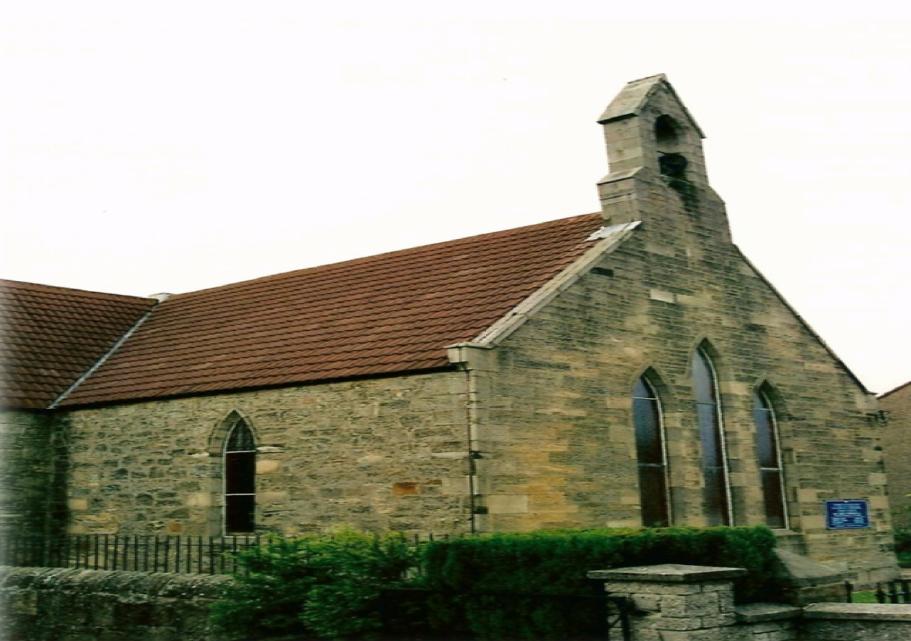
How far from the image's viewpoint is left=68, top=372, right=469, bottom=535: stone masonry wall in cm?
1486

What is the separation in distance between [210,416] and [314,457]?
2888mm

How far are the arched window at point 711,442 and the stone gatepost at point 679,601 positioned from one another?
26.7 ft

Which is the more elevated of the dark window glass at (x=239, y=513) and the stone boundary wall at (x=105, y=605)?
the dark window glass at (x=239, y=513)

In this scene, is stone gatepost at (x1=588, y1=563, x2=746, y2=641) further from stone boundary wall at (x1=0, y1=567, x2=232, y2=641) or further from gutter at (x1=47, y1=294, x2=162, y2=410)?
gutter at (x1=47, y1=294, x2=162, y2=410)

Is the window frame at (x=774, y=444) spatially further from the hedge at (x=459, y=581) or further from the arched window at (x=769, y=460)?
the hedge at (x=459, y=581)

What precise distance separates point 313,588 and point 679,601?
194 inches

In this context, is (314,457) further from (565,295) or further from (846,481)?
(846,481)

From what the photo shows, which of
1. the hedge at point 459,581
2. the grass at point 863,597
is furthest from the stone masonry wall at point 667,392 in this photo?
the hedge at point 459,581

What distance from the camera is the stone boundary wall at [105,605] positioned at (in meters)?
13.6

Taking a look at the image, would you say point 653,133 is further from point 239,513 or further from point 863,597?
point 239,513

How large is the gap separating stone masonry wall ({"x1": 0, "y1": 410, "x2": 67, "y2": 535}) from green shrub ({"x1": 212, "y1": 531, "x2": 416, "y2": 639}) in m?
8.89

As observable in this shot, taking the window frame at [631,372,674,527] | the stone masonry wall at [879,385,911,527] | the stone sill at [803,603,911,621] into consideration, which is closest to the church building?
the window frame at [631,372,674,527]

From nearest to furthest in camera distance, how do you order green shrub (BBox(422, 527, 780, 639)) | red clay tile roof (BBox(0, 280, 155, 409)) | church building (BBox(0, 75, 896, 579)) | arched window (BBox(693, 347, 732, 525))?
green shrub (BBox(422, 527, 780, 639)) < church building (BBox(0, 75, 896, 579)) < arched window (BBox(693, 347, 732, 525)) < red clay tile roof (BBox(0, 280, 155, 409))

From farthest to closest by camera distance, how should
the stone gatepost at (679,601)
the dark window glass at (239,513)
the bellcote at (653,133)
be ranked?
1. the bellcote at (653,133)
2. the dark window glass at (239,513)
3. the stone gatepost at (679,601)
